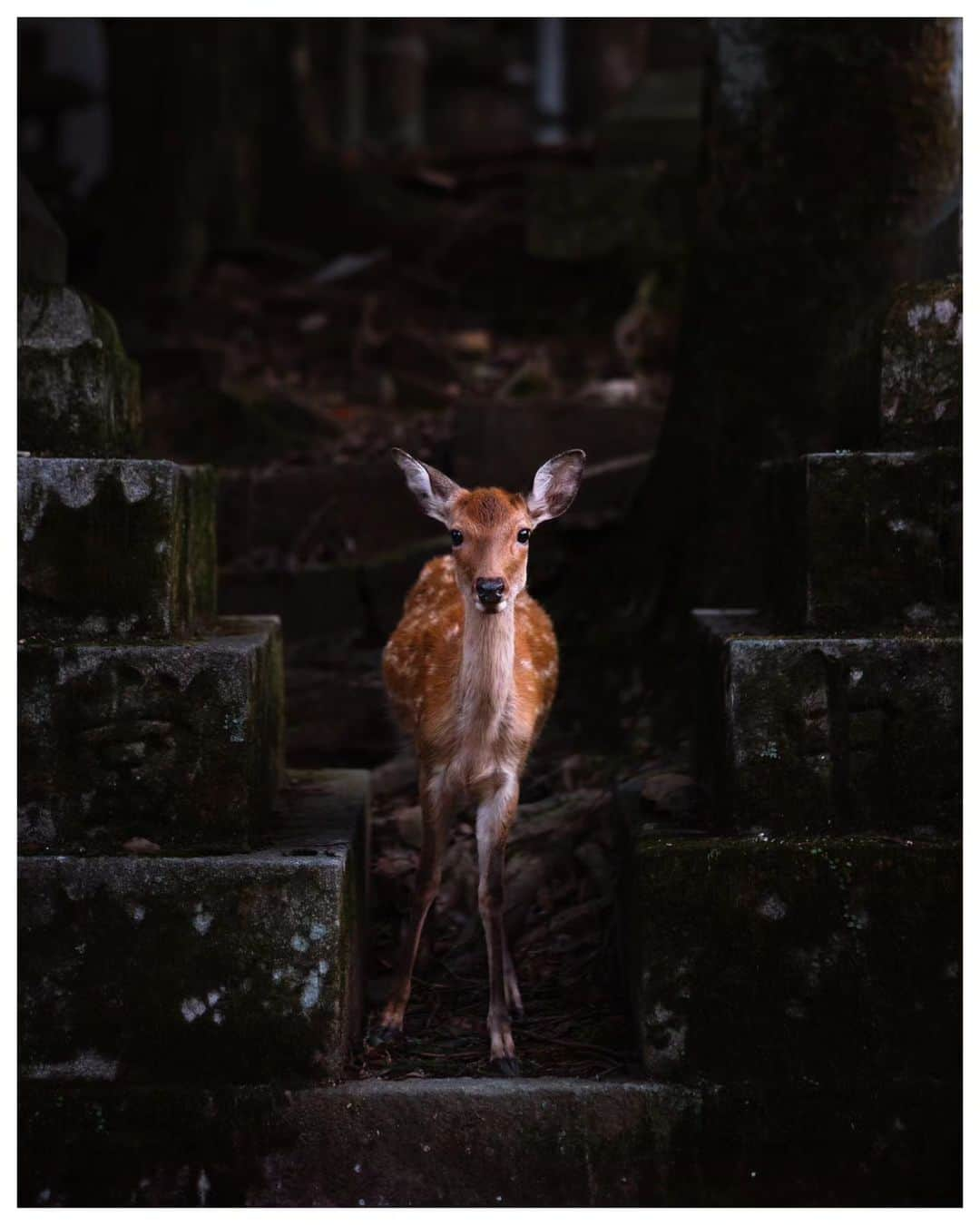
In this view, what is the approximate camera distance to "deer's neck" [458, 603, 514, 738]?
15.5 ft

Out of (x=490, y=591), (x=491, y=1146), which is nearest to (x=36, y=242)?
(x=490, y=591)

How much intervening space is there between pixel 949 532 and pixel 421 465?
157 cm

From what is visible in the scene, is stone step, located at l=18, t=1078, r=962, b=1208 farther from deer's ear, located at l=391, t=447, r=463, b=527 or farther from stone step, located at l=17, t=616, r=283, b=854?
deer's ear, located at l=391, t=447, r=463, b=527

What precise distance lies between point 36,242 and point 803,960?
3.25m

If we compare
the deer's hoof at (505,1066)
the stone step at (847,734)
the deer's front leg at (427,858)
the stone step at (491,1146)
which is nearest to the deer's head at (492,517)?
the deer's front leg at (427,858)

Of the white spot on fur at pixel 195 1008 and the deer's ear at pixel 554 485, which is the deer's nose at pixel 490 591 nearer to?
the deer's ear at pixel 554 485

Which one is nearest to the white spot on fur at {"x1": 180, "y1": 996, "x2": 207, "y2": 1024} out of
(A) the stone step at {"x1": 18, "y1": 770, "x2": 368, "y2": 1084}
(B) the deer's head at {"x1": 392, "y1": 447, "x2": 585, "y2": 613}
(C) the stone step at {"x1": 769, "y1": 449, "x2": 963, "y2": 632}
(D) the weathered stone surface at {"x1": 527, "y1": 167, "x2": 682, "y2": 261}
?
(A) the stone step at {"x1": 18, "y1": 770, "x2": 368, "y2": 1084}

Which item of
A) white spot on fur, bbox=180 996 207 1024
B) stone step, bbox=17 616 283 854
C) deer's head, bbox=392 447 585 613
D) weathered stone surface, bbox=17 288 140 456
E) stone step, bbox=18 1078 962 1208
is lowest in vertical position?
stone step, bbox=18 1078 962 1208

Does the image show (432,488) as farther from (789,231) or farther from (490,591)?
(789,231)

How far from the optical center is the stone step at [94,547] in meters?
4.35

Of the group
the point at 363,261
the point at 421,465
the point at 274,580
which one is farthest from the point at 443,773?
the point at 363,261

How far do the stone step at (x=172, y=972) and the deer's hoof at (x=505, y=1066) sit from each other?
1.60 feet

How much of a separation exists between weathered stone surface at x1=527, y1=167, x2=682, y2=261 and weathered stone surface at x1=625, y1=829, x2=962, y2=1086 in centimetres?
602

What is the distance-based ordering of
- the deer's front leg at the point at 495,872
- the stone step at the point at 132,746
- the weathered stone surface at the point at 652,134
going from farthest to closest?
the weathered stone surface at the point at 652,134
the deer's front leg at the point at 495,872
the stone step at the point at 132,746
